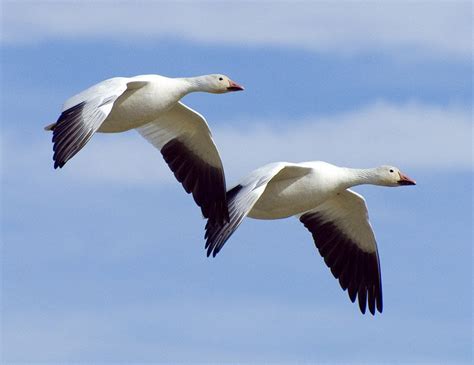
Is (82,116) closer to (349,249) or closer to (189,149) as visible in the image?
(189,149)

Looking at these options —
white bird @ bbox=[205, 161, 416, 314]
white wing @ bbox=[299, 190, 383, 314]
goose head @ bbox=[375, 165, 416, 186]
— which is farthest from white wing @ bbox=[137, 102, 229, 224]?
goose head @ bbox=[375, 165, 416, 186]

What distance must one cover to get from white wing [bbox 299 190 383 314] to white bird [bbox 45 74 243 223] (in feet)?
5.08

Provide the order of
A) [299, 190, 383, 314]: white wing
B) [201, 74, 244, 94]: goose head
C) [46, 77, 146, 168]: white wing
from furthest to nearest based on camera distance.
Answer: [299, 190, 383, 314]: white wing < [201, 74, 244, 94]: goose head < [46, 77, 146, 168]: white wing

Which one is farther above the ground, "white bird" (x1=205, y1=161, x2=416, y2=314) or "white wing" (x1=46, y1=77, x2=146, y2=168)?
"white wing" (x1=46, y1=77, x2=146, y2=168)

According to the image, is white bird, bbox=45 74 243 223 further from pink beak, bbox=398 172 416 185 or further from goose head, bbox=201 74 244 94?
pink beak, bbox=398 172 416 185

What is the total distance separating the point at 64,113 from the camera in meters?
19.9

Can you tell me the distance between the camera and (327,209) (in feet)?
73.9

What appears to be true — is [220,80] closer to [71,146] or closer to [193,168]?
[193,168]

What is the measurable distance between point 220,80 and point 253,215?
199cm

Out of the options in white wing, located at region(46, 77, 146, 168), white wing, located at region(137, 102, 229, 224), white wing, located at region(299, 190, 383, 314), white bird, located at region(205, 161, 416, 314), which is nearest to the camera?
white wing, located at region(46, 77, 146, 168)

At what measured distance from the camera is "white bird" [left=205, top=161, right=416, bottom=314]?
20.3 m

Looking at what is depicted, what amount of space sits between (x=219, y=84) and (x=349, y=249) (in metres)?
2.91

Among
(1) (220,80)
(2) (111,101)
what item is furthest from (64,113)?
(1) (220,80)

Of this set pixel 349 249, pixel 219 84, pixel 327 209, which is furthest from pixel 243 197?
pixel 349 249
